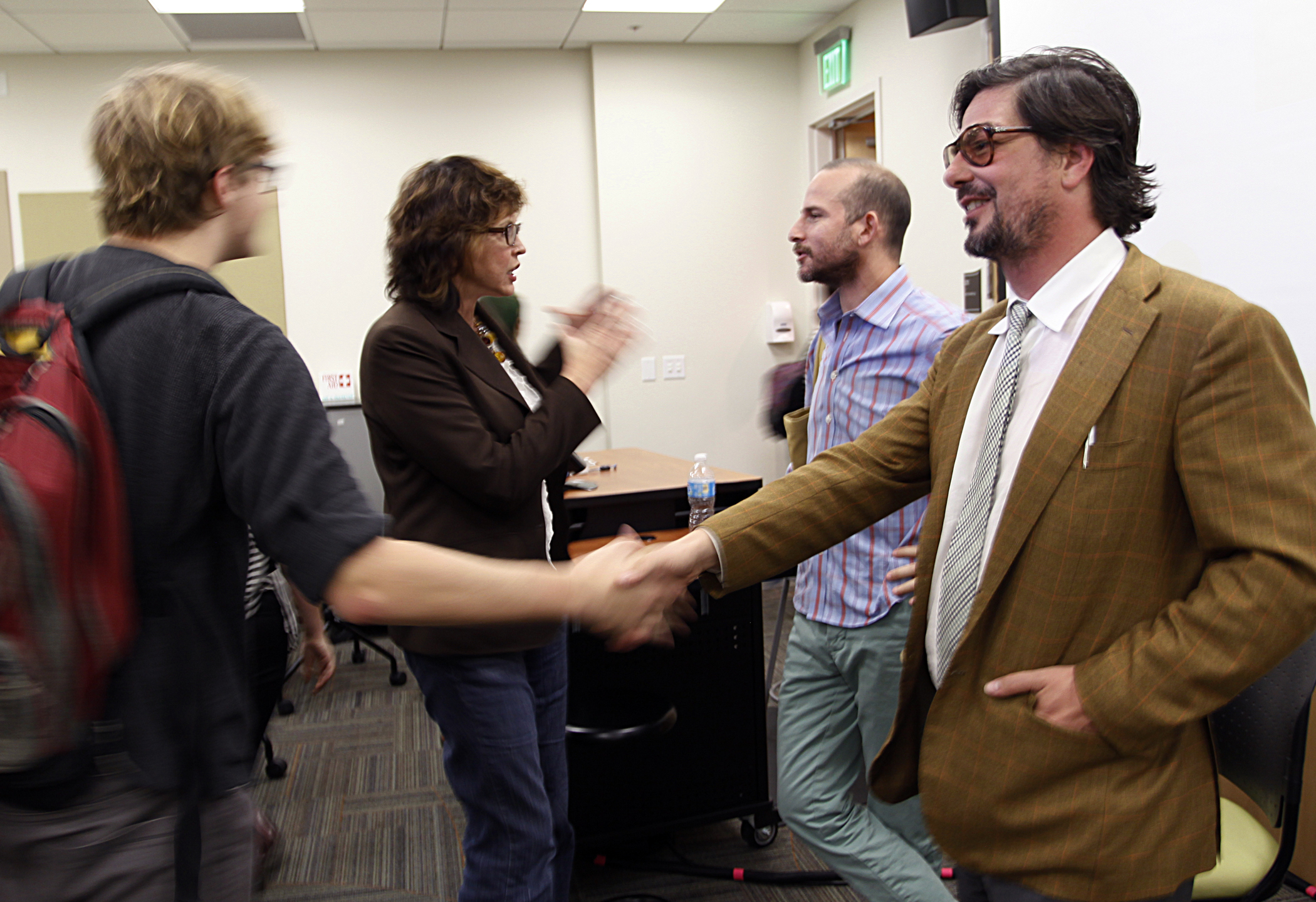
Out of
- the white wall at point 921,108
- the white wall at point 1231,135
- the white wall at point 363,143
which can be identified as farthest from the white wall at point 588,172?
the white wall at point 1231,135

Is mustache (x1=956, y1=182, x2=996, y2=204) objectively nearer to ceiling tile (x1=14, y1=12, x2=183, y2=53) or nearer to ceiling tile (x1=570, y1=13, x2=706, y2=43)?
ceiling tile (x1=570, y1=13, x2=706, y2=43)

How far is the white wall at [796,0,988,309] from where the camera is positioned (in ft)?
13.5

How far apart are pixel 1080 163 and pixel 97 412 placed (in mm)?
1198

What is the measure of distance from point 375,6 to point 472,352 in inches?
145

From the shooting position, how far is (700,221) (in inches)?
221

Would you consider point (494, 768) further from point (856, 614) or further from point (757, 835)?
point (757, 835)

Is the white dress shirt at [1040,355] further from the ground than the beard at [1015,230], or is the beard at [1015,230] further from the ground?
the beard at [1015,230]

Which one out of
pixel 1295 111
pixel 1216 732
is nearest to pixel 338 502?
pixel 1216 732

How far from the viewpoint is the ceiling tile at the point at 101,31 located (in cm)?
455

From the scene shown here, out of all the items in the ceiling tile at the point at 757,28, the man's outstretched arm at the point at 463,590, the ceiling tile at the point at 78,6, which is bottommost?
the man's outstretched arm at the point at 463,590

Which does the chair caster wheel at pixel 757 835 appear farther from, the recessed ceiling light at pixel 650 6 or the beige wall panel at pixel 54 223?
the beige wall panel at pixel 54 223

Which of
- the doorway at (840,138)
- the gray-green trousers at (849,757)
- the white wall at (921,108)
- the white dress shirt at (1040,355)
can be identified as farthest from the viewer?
the doorway at (840,138)

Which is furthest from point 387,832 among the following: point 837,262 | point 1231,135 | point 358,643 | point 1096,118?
point 1231,135

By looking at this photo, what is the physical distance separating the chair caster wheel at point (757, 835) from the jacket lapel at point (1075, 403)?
1.66 m
